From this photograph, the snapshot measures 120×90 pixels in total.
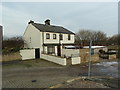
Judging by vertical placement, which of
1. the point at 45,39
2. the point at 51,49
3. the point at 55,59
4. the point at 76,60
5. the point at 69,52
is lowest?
the point at 76,60

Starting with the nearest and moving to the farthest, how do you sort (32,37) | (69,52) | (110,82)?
1. (110,82)
2. (69,52)
3. (32,37)

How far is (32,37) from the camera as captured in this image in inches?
869

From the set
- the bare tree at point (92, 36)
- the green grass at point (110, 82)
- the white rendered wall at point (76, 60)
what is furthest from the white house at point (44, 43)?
the bare tree at point (92, 36)

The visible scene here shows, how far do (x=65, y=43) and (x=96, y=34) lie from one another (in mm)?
34707

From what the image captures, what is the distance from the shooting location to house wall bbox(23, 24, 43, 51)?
66.4 ft

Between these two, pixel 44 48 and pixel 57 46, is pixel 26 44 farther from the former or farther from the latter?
pixel 57 46

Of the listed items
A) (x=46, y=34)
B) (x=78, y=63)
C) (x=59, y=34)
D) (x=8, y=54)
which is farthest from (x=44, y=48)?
(x=78, y=63)

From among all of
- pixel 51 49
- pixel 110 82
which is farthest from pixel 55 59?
pixel 110 82

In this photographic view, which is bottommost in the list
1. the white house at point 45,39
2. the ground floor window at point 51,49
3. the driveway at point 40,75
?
the driveway at point 40,75

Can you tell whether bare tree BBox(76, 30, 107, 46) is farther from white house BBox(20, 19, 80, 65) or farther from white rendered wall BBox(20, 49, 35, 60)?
white rendered wall BBox(20, 49, 35, 60)

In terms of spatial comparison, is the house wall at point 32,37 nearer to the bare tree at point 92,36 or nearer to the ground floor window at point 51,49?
the ground floor window at point 51,49

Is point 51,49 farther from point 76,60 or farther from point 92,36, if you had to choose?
point 92,36

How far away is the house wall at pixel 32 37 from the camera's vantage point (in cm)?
2025

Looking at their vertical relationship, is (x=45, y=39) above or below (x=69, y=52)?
above
